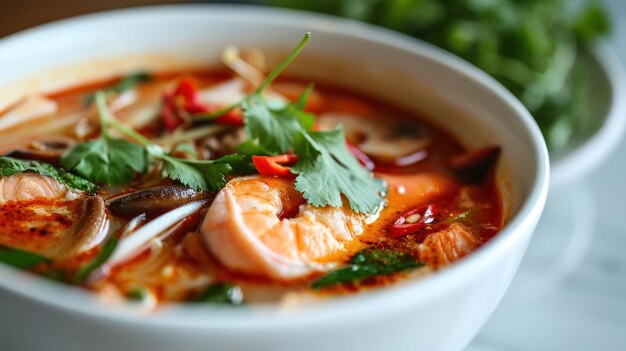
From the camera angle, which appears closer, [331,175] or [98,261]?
[98,261]

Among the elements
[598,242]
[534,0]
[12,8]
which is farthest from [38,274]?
[534,0]

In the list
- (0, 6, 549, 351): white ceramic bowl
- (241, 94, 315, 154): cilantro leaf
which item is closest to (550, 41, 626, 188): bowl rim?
(0, 6, 549, 351): white ceramic bowl

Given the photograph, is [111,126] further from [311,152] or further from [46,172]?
[311,152]

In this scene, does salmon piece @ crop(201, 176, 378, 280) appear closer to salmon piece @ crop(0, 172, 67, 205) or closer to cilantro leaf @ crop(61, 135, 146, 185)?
cilantro leaf @ crop(61, 135, 146, 185)

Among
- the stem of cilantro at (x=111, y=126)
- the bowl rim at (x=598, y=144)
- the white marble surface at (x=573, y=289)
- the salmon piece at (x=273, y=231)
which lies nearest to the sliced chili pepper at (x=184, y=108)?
the stem of cilantro at (x=111, y=126)

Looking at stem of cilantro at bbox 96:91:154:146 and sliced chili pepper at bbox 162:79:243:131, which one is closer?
stem of cilantro at bbox 96:91:154:146

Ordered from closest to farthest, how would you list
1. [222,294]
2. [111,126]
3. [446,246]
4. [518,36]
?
[222,294], [446,246], [111,126], [518,36]

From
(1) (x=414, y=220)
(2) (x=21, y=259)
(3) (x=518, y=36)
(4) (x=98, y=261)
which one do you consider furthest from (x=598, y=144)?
(2) (x=21, y=259)
